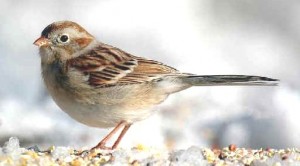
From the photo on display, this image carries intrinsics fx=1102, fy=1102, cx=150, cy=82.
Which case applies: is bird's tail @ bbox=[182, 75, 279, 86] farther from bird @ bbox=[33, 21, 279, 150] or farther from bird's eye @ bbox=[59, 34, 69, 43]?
bird's eye @ bbox=[59, 34, 69, 43]

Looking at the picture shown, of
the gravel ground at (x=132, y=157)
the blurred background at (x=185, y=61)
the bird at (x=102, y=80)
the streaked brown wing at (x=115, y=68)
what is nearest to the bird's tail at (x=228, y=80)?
the bird at (x=102, y=80)

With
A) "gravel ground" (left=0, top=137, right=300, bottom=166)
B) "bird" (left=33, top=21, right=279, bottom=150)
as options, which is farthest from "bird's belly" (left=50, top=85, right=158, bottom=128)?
"gravel ground" (left=0, top=137, right=300, bottom=166)

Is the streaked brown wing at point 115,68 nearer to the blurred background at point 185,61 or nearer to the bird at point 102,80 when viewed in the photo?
the bird at point 102,80

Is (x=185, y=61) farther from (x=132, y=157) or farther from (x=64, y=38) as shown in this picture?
(x=132, y=157)

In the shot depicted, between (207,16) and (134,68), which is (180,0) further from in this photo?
(134,68)

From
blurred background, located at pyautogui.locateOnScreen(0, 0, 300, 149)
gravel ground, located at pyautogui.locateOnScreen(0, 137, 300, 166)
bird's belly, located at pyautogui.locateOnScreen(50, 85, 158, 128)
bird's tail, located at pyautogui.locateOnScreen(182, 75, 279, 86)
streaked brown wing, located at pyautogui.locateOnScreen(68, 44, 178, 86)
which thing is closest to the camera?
gravel ground, located at pyautogui.locateOnScreen(0, 137, 300, 166)
